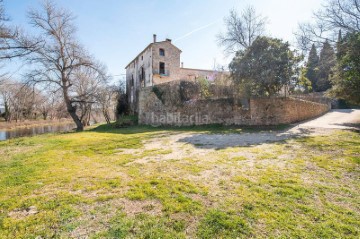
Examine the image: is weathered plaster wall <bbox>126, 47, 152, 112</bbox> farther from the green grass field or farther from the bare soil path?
the green grass field

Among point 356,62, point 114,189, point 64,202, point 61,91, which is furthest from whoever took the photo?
point 61,91

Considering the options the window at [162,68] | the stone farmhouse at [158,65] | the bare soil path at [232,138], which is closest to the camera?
the bare soil path at [232,138]

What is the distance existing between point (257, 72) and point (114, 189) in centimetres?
993

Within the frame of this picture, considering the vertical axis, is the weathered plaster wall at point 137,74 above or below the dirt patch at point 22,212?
above

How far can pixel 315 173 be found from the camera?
142 inches

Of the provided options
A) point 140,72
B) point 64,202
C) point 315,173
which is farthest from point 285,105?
point 140,72

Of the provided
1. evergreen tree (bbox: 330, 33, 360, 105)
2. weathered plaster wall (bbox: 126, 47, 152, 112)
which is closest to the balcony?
weathered plaster wall (bbox: 126, 47, 152, 112)

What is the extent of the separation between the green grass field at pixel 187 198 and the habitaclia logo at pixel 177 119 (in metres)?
8.33

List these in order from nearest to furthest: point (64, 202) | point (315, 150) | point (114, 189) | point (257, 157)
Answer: point (64, 202) → point (114, 189) → point (257, 157) → point (315, 150)

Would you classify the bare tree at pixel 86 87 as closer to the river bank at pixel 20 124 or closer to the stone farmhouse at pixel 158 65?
the stone farmhouse at pixel 158 65

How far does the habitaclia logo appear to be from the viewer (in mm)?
13102

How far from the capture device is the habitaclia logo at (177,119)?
43.0 feet

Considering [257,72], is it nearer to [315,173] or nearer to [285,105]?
[285,105]

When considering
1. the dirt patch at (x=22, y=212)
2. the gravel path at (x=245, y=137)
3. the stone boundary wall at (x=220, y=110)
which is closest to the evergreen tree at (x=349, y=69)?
the gravel path at (x=245, y=137)
